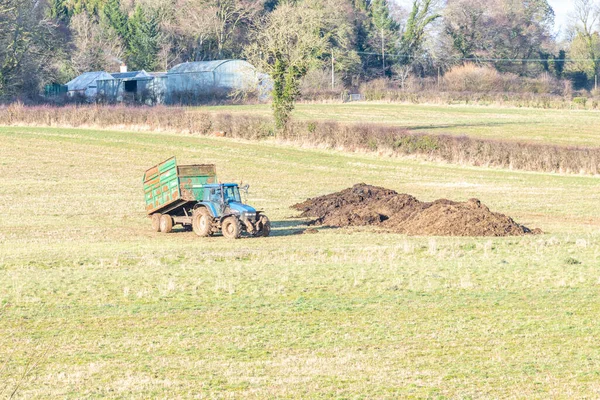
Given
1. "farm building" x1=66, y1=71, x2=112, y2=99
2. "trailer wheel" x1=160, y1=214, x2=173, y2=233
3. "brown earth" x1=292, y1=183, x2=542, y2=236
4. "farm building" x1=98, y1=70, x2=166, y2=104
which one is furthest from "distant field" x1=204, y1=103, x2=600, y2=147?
"trailer wheel" x1=160, y1=214, x2=173, y2=233

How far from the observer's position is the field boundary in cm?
5219

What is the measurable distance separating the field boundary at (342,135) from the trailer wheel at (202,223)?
91.6 feet

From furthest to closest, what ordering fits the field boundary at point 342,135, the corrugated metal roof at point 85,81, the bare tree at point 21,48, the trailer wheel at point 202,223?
the corrugated metal roof at point 85,81 < the bare tree at point 21,48 < the field boundary at point 342,135 < the trailer wheel at point 202,223

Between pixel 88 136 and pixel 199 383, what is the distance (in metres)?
51.6

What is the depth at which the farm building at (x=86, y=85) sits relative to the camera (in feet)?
322

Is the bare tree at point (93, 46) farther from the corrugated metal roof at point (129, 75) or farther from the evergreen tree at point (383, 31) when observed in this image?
the evergreen tree at point (383, 31)

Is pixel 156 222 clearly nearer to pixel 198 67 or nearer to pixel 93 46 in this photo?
pixel 198 67

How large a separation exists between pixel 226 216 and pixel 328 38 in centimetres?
9738

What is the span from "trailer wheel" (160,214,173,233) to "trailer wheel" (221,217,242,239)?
2604 millimetres

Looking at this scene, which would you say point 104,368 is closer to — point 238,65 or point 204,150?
point 204,150

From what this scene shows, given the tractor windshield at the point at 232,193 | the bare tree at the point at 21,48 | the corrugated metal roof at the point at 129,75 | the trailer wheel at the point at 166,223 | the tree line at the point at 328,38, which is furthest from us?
the tree line at the point at 328,38

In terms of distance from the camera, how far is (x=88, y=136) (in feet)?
205

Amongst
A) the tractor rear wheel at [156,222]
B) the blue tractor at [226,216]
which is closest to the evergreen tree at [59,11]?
the tractor rear wheel at [156,222]

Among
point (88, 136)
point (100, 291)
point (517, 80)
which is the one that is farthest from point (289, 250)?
point (517, 80)
